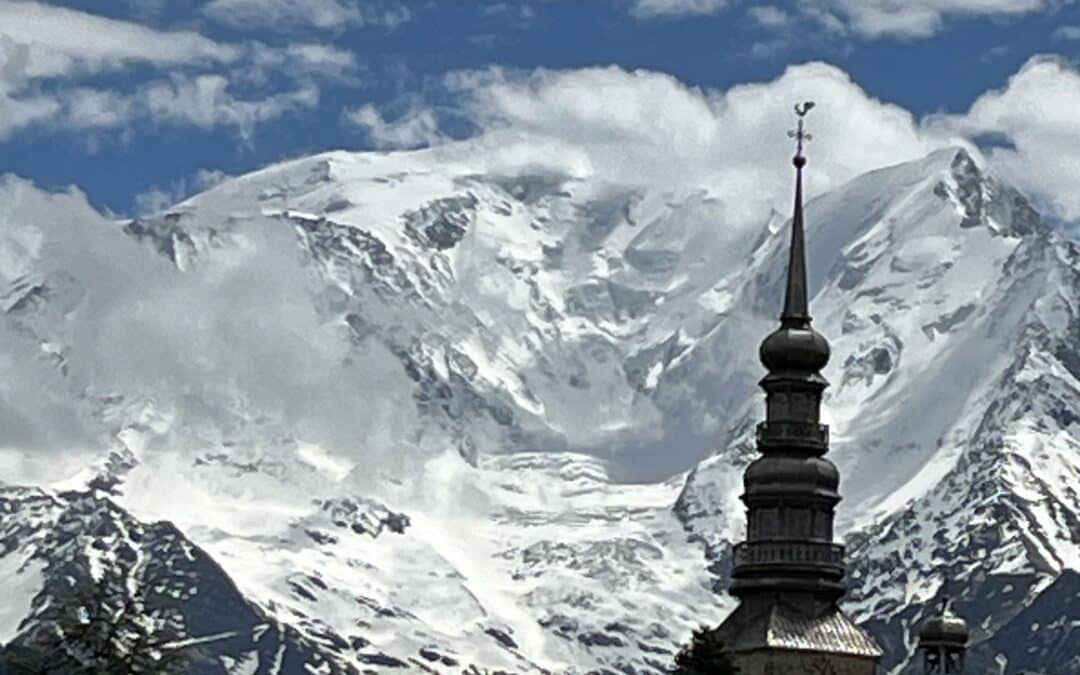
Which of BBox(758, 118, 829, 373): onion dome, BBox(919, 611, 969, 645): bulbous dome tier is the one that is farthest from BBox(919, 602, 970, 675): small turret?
BBox(758, 118, 829, 373): onion dome

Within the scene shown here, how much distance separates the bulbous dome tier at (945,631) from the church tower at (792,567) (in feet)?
80.3


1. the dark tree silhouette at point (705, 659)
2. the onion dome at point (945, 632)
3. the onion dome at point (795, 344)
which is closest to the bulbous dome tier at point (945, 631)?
the onion dome at point (945, 632)

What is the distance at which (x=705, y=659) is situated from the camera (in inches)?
3440

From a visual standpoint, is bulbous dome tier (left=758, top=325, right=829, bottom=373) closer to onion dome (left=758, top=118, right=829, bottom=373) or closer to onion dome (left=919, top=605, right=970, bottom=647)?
onion dome (left=758, top=118, right=829, bottom=373)

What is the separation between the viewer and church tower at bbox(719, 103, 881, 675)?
397ft

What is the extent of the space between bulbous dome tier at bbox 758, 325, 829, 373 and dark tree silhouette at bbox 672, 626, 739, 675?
34746 mm

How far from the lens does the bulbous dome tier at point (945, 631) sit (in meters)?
148

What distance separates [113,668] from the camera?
71938 mm

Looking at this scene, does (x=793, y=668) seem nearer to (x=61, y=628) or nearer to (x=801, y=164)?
(x=801, y=164)

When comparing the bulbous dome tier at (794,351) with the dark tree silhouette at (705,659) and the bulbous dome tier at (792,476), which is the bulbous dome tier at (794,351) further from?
the dark tree silhouette at (705,659)

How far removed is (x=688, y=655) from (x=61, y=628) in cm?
2034

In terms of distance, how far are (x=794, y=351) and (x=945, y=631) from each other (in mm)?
26325

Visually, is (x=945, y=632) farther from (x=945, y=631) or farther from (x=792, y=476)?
(x=792, y=476)

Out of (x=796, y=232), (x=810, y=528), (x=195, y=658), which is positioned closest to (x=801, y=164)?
(x=796, y=232)
